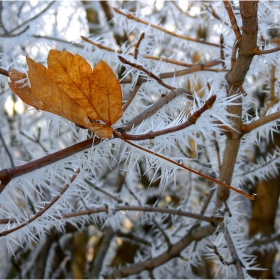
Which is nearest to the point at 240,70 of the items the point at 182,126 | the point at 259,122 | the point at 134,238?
the point at 259,122

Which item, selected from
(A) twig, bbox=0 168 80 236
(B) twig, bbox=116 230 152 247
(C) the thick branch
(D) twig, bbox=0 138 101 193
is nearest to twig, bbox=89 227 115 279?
(B) twig, bbox=116 230 152 247

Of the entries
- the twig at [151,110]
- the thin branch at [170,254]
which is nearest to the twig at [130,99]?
the twig at [151,110]

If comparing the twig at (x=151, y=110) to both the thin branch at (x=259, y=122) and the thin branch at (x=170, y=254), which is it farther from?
the thin branch at (x=170, y=254)

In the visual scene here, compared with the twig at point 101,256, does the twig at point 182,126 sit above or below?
above

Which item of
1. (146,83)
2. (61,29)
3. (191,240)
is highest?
(61,29)

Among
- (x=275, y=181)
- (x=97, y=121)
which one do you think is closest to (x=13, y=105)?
(x=275, y=181)

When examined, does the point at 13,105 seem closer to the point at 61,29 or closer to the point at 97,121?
the point at 61,29
